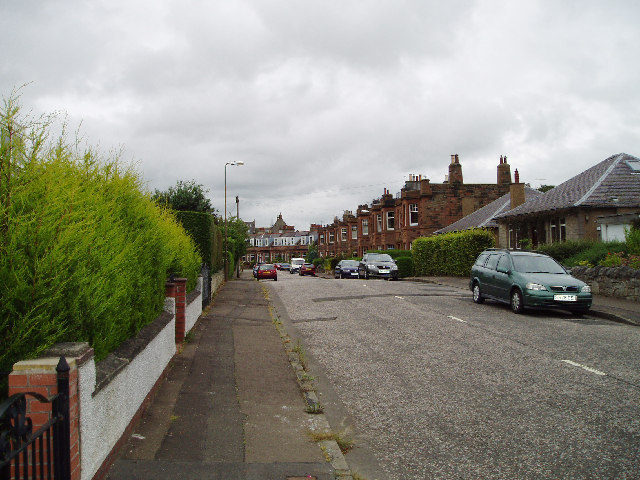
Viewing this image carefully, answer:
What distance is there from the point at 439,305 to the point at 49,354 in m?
13.6

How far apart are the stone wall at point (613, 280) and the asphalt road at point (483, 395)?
4.01 m

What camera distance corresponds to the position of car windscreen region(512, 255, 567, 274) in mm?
14273

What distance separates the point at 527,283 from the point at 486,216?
27555 millimetres

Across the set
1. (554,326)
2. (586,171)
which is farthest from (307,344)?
(586,171)

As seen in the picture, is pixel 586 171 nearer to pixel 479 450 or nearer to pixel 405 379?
pixel 405 379

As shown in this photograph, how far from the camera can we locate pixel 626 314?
12.9 metres

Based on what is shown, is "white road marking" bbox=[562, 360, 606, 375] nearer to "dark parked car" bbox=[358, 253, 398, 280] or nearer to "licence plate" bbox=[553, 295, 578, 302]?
"licence plate" bbox=[553, 295, 578, 302]

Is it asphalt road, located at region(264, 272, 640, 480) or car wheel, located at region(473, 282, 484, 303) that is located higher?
car wheel, located at region(473, 282, 484, 303)

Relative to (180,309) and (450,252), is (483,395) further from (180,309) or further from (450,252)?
(450,252)

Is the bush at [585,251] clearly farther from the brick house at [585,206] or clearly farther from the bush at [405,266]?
the bush at [405,266]

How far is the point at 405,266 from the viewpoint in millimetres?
37531

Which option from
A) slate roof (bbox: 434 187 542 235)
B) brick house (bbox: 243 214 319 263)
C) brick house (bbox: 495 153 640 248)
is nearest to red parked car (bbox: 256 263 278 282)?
slate roof (bbox: 434 187 542 235)

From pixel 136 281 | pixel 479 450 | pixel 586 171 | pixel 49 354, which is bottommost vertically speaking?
pixel 479 450

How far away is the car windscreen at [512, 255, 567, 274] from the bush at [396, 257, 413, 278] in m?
22.3
